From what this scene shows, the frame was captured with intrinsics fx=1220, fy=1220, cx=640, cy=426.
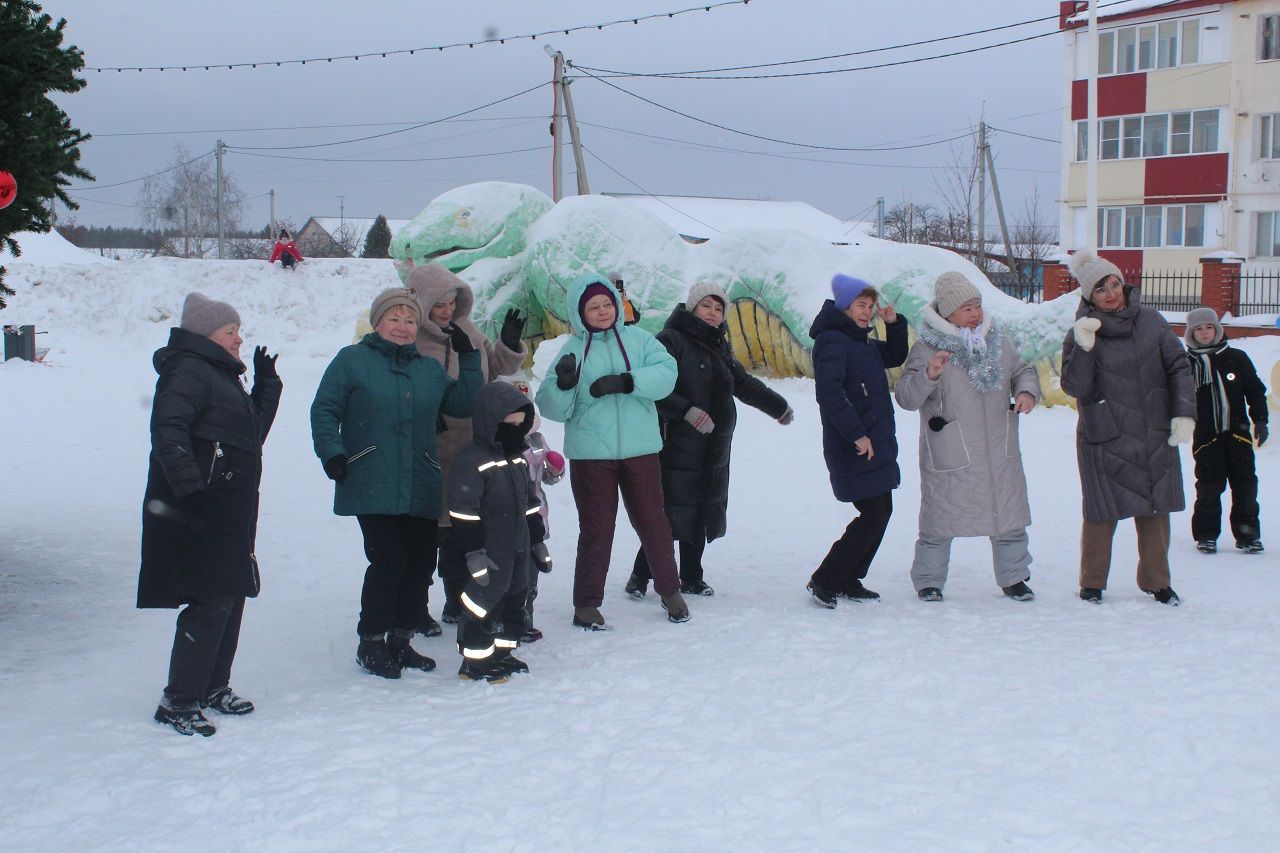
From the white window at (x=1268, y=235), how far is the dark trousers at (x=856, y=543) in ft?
83.3

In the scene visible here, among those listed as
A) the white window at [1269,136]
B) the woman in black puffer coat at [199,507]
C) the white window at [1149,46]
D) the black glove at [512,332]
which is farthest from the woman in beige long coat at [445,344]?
the white window at [1149,46]

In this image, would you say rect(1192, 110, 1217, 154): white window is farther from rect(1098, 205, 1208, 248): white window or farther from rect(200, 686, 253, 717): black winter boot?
rect(200, 686, 253, 717): black winter boot

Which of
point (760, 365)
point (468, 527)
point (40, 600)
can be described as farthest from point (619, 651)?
point (760, 365)

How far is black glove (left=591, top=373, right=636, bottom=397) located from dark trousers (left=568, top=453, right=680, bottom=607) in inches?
14.3

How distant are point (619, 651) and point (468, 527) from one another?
92 centimetres

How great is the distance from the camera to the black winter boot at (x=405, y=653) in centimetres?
507

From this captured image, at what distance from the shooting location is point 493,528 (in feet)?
16.0

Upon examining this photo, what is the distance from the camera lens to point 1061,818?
3.37m

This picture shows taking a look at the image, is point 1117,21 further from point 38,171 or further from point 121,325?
point 38,171

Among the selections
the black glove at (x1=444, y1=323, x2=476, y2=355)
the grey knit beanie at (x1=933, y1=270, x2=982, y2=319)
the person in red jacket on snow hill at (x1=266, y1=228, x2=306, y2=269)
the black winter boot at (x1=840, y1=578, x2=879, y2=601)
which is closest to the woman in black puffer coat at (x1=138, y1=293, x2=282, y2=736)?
the black glove at (x1=444, y1=323, x2=476, y2=355)

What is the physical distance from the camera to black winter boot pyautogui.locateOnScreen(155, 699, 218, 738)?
419 cm

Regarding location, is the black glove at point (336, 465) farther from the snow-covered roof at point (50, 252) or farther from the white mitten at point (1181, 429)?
the snow-covered roof at point (50, 252)

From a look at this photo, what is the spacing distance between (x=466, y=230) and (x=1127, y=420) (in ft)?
37.7

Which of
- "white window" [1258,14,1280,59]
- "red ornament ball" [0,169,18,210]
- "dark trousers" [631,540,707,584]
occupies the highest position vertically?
"white window" [1258,14,1280,59]
